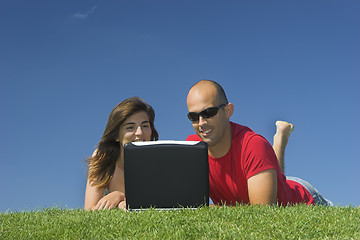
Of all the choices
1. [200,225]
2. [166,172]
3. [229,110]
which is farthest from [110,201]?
[229,110]

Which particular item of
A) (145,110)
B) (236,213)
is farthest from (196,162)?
(145,110)

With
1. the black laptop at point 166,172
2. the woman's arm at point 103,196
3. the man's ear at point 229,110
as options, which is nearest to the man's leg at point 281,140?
the man's ear at point 229,110

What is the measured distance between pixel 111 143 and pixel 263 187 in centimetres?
323

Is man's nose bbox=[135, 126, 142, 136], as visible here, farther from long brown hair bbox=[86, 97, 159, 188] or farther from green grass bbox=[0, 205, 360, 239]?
green grass bbox=[0, 205, 360, 239]

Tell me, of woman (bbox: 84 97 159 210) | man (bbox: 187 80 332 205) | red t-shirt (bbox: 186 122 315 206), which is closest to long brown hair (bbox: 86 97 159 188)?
woman (bbox: 84 97 159 210)

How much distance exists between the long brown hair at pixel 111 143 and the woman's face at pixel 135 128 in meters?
0.09

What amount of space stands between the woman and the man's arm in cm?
229

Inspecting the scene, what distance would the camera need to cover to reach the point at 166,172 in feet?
18.0

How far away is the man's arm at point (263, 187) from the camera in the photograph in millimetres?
6262

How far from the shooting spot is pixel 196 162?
5457 millimetres

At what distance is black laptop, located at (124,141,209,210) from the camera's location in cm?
543

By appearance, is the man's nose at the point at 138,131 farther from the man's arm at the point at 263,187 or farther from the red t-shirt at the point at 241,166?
the man's arm at the point at 263,187

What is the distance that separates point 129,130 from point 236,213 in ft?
9.59

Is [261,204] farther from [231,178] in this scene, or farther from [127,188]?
[127,188]
